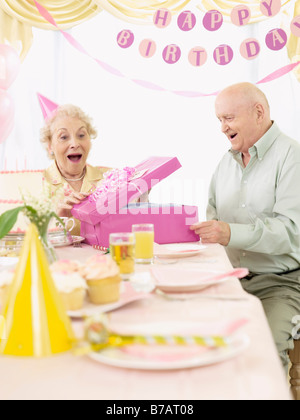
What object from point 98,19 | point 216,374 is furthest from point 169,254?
point 98,19

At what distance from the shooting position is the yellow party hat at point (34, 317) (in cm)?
73

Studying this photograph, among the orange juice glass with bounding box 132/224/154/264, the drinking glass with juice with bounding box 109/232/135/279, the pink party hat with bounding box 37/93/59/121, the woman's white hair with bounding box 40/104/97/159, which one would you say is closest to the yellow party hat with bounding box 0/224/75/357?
the drinking glass with juice with bounding box 109/232/135/279

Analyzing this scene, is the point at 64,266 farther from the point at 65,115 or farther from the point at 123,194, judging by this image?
the point at 65,115

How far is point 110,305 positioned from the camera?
0.90 meters

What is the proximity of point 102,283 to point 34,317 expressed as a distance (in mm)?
190

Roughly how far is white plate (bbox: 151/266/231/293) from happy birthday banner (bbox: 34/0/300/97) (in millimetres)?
2408

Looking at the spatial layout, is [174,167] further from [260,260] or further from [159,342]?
[159,342]

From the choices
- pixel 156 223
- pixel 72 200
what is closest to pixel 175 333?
pixel 156 223

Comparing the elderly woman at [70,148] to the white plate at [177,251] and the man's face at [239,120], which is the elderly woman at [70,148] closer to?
the man's face at [239,120]

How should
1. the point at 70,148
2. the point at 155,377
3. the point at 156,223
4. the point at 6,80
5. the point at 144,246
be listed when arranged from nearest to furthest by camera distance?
1. the point at 155,377
2. the point at 144,246
3. the point at 156,223
4. the point at 70,148
5. the point at 6,80

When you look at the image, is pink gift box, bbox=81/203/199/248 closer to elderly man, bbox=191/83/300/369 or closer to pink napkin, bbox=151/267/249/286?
elderly man, bbox=191/83/300/369

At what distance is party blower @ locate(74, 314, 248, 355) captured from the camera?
68 centimetres

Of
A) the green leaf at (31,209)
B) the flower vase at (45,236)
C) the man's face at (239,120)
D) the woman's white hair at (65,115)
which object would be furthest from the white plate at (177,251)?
the woman's white hair at (65,115)

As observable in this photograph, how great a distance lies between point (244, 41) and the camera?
128 inches
